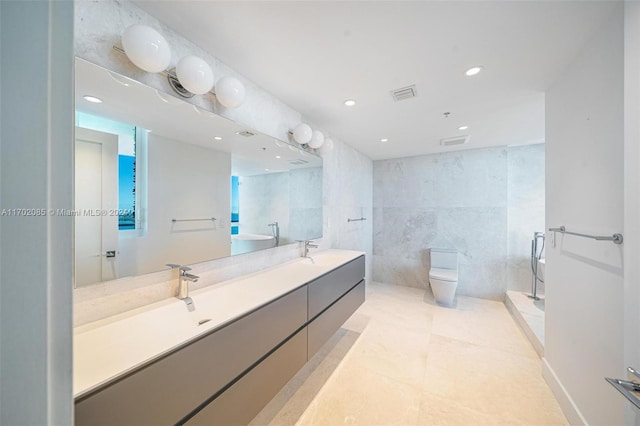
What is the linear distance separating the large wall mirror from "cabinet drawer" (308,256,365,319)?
0.60 metres

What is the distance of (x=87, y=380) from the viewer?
26.5 inches

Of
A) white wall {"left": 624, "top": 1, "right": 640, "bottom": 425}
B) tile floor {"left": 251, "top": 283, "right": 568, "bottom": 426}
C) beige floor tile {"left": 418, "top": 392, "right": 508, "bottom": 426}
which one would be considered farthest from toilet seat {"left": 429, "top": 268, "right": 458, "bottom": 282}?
white wall {"left": 624, "top": 1, "right": 640, "bottom": 425}

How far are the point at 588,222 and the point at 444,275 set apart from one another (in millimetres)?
2099

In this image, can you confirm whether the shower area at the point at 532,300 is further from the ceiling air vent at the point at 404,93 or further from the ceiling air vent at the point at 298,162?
the ceiling air vent at the point at 298,162

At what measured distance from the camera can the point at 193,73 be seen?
1172 mm

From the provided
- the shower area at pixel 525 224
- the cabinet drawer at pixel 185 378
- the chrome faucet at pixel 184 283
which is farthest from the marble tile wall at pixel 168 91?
the shower area at pixel 525 224

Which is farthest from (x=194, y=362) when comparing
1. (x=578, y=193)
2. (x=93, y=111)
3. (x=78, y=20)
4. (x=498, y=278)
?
(x=498, y=278)

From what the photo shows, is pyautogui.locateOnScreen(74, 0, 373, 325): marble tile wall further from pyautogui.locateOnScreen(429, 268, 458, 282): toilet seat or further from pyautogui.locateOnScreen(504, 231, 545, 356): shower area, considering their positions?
pyautogui.locateOnScreen(504, 231, 545, 356): shower area

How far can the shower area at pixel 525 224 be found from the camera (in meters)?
3.10

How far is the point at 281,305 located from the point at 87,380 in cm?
81

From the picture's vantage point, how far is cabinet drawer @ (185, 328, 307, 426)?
3.22 feet

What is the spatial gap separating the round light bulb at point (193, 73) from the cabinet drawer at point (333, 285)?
1.35 meters

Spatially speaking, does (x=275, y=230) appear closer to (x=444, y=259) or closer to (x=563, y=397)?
(x=563, y=397)

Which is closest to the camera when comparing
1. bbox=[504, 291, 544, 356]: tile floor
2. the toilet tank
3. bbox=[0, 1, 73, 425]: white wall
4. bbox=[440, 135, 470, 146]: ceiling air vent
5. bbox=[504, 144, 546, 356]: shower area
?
bbox=[0, 1, 73, 425]: white wall
